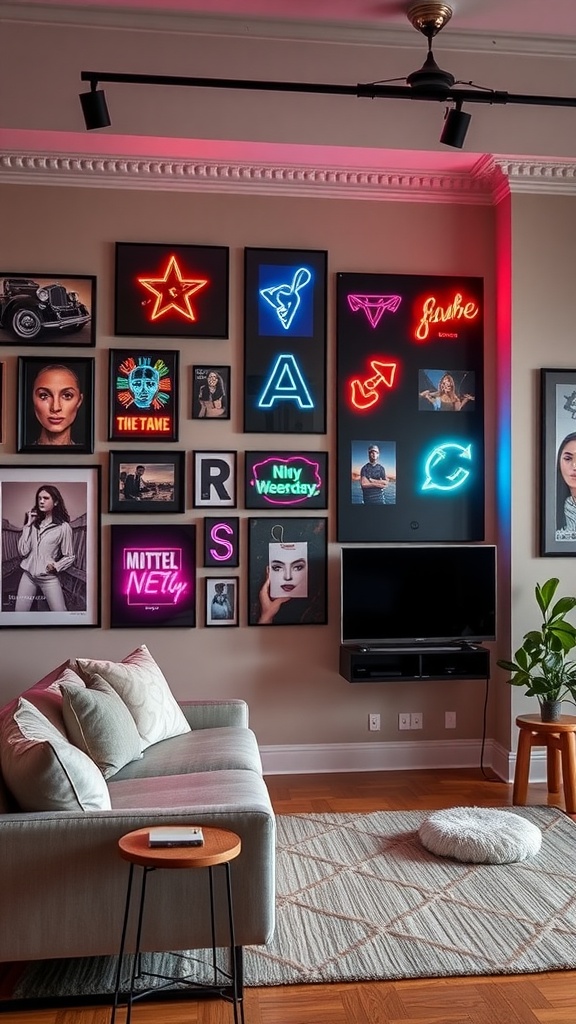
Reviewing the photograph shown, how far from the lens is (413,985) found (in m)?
2.90

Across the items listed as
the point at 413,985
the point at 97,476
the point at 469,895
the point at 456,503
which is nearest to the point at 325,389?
the point at 456,503

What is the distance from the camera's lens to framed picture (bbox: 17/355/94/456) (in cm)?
510

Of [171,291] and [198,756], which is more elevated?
[171,291]

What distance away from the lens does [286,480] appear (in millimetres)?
5289

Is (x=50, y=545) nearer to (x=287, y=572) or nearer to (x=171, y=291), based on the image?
(x=287, y=572)

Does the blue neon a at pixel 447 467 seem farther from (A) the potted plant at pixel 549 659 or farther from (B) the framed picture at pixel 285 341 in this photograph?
(A) the potted plant at pixel 549 659

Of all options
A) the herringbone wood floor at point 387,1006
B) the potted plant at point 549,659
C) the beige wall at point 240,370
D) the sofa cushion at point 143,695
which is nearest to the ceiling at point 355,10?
the beige wall at point 240,370

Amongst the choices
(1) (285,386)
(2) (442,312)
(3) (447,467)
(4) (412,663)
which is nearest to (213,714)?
(4) (412,663)

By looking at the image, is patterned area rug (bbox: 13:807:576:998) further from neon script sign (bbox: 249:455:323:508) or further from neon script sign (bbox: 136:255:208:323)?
neon script sign (bbox: 136:255:208:323)

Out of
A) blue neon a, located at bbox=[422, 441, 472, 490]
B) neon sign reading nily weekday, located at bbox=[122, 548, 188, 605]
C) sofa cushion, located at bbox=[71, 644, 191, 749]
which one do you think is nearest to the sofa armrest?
sofa cushion, located at bbox=[71, 644, 191, 749]

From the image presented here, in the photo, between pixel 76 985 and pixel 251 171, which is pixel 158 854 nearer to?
pixel 76 985

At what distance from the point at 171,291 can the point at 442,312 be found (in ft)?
5.35

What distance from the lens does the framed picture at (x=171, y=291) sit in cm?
518

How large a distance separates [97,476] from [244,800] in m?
2.64
